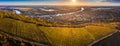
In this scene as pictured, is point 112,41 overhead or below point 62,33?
below

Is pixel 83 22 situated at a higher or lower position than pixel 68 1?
lower

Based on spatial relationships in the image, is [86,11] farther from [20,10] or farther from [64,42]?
[20,10]

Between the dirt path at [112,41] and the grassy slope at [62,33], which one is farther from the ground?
the grassy slope at [62,33]

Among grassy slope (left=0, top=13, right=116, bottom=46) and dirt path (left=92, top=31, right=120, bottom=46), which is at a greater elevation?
grassy slope (left=0, top=13, right=116, bottom=46)

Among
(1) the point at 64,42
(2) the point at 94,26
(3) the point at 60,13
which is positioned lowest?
(1) the point at 64,42

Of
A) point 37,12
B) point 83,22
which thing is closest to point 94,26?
point 83,22

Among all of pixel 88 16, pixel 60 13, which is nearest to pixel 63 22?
pixel 60 13
